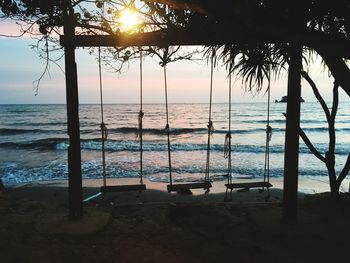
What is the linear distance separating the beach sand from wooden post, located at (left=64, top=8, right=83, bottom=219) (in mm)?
349

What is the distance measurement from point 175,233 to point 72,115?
5.60ft

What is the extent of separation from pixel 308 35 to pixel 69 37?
7.95ft

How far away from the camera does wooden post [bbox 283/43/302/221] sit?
3.63 meters

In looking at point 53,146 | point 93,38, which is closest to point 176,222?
point 93,38

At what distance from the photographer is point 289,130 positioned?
372 centimetres

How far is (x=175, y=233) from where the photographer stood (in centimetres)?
371

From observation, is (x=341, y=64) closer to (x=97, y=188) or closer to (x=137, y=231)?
(x=137, y=231)

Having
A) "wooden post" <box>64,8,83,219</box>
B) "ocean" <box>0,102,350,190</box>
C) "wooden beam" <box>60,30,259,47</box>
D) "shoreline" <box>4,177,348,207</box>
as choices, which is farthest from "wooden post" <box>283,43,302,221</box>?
"ocean" <box>0,102,350,190</box>

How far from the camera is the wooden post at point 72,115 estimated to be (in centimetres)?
363

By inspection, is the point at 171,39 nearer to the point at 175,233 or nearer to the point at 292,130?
the point at 292,130

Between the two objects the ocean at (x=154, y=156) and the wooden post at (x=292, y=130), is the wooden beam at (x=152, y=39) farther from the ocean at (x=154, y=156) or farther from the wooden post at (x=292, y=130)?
the ocean at (x=154, y=156)

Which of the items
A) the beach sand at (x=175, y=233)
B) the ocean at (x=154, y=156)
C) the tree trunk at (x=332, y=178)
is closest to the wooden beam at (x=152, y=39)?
the beach sand at (x=175, y=233)

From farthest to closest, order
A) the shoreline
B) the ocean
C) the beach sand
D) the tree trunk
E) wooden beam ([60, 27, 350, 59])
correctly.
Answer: the ocean → the shoreline → the tree trunk → wooden beam ([60, 27, 350, 59]) → the beach sand

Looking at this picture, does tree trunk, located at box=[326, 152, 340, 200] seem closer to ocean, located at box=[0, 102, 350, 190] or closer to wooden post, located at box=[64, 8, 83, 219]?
wooden post, located at box=[64, 8, 83, 219]
